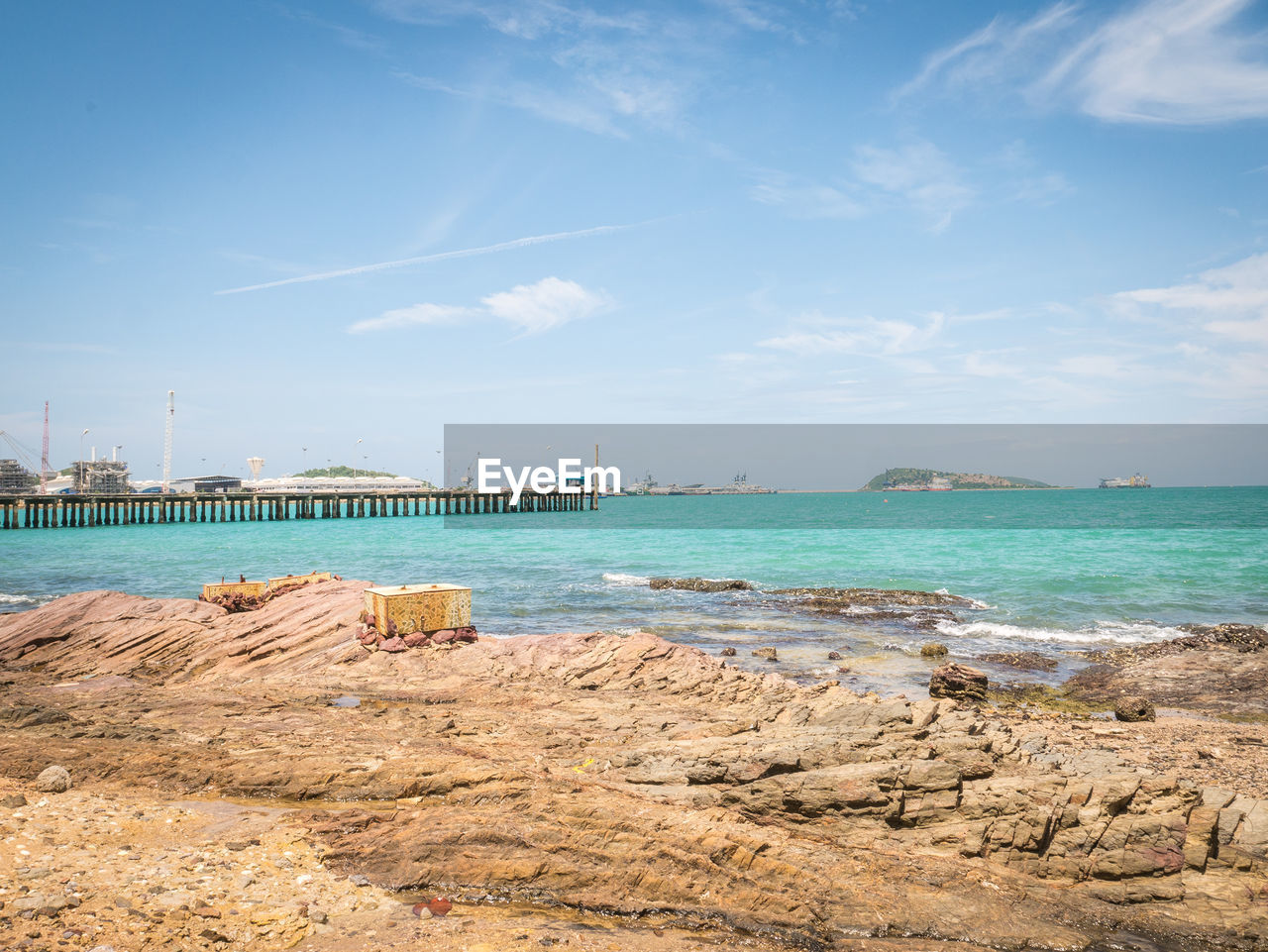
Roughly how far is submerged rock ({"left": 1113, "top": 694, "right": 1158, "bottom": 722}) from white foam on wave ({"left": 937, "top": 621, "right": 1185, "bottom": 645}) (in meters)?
6.88

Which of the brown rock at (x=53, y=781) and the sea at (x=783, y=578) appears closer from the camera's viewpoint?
the brown rock at (x=53, y=781)

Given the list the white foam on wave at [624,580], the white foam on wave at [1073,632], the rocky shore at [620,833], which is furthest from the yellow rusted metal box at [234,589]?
the white foam on wave at [1073,632]

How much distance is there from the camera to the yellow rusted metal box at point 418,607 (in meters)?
12.6

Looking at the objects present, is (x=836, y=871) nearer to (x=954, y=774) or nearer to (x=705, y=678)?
(x=954, y=774)

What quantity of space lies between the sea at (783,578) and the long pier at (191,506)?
848cm

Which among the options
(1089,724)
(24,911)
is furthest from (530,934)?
(1089,724)

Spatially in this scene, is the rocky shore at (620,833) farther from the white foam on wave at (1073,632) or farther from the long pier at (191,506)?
the long pier at (191,506)

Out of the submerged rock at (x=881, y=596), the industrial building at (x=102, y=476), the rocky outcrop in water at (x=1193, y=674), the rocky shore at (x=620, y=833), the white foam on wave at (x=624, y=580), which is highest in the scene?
the industrial building at (x=102, y=476)

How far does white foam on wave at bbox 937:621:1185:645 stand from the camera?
18281 mm

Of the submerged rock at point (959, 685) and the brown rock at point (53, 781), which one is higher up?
the brown rock at point (53, 781)

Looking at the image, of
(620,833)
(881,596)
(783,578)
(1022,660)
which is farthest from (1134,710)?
(783,578)

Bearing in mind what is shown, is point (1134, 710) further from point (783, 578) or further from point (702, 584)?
point (783, 578)

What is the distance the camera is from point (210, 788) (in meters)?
6.95

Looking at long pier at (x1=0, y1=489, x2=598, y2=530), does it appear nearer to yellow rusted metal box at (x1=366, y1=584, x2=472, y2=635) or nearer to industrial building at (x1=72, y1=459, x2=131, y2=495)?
industrial building at (x1=72, y1=459, x2=131, y2=495)
